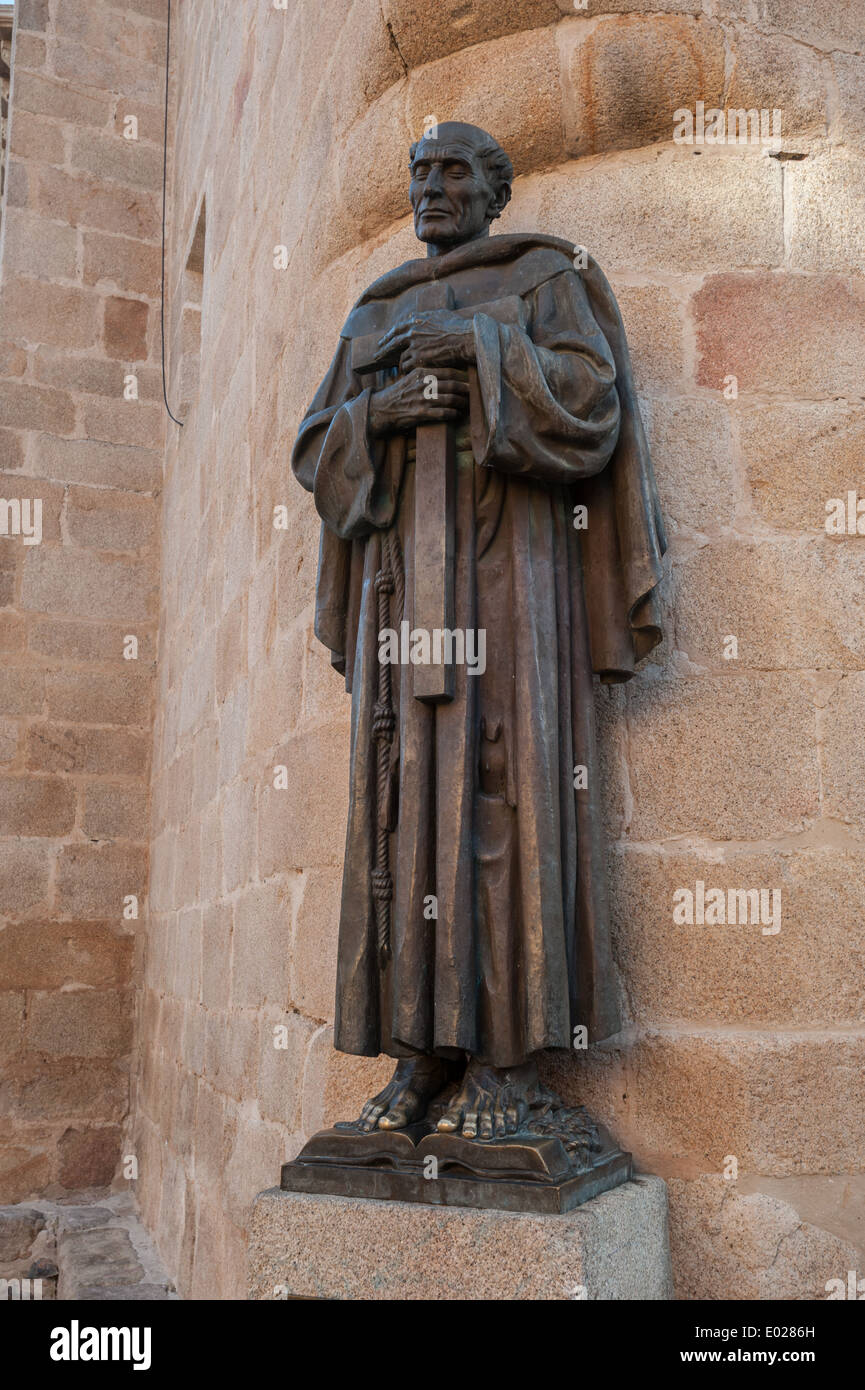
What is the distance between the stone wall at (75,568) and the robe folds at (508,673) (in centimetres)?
355

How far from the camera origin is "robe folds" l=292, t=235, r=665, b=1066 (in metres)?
1.94

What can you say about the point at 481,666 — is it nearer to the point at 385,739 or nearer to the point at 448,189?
the point at 385,739

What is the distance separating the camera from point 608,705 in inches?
92.8

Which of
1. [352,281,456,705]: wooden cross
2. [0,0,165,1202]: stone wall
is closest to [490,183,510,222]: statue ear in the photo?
[352,281,456,705]: wooden cross

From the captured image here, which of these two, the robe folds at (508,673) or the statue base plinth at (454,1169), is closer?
the statue base plinth at (454,1169)

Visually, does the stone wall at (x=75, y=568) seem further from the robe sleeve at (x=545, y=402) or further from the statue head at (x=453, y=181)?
the robe sleeve at (x=545, y=402)

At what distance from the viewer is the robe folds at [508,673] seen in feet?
6.38

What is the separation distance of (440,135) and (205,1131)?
2882 millimetres

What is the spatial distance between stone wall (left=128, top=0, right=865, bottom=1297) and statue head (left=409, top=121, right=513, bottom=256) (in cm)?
39

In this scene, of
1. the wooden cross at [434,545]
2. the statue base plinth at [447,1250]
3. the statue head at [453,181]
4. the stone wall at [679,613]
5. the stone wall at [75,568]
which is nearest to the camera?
the statue base plinth at [447,1250]

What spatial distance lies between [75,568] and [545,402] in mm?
4138

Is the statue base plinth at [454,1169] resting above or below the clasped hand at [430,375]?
below

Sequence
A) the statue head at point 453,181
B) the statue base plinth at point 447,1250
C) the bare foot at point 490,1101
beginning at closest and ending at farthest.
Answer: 1. the statue base plinth at point 447,1250
2. the bare foot at point 490,1101
3. the statue head at point 453,181

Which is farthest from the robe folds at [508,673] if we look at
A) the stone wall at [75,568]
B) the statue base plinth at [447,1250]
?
the stone wall at [75,568]
